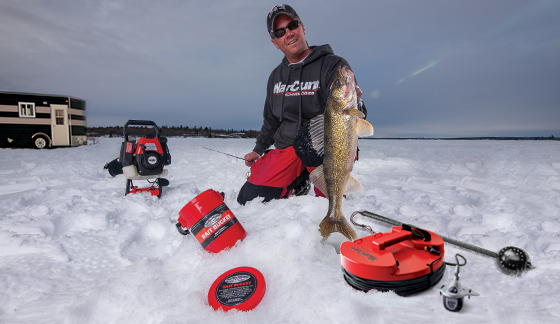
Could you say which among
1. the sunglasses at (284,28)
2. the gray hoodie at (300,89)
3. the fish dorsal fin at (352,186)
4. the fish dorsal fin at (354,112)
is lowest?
the fish dorsal fin at (352,186)

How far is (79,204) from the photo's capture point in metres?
3.94

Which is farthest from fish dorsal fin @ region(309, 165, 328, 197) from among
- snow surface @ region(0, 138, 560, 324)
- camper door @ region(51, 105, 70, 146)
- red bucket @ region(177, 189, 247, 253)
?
camper door @ region(51, 105, 70, 146)

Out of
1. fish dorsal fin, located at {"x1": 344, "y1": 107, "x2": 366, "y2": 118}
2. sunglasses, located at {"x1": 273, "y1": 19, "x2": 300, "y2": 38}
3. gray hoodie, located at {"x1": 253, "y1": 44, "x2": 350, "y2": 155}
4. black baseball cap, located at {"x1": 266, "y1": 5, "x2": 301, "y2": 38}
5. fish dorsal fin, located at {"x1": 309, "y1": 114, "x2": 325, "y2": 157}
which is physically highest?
black baseball cap, located at {"x1": 266, "y1": 5, "x2": 301, "y2": 38}

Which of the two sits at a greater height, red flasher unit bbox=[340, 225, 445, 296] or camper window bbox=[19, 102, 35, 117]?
camper window bbox=[19, 102, 35, 117]

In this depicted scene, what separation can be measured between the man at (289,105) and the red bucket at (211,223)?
963mm

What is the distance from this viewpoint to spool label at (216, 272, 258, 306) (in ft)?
5.41

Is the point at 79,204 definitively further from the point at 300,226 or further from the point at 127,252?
the point at 300,226

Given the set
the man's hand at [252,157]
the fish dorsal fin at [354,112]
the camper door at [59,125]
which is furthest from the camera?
the camper door at [59,125]

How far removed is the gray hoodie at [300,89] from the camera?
311cm

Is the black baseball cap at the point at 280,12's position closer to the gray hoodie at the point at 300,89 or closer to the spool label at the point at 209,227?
the gray hoodie at the point at 300,89

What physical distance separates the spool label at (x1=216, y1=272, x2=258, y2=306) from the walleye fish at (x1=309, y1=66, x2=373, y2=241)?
664mm

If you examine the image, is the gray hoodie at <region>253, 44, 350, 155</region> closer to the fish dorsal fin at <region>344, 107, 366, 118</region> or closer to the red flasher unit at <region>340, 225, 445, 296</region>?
the fish dorsal fin at <region>344, 107, 366, 118</region>

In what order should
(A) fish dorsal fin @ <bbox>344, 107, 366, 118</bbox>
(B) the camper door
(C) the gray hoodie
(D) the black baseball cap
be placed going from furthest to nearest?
1. (B) the camper door
2. (C) the gray hoodie
3. (D) the black baseball cap
4. (A) fish dorsal fin @ <bbox>344, 107, 366, 118</bbox>

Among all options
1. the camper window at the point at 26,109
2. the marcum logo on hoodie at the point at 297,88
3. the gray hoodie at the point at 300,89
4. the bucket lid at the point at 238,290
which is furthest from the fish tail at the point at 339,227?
the camper window at the point at 26,109
